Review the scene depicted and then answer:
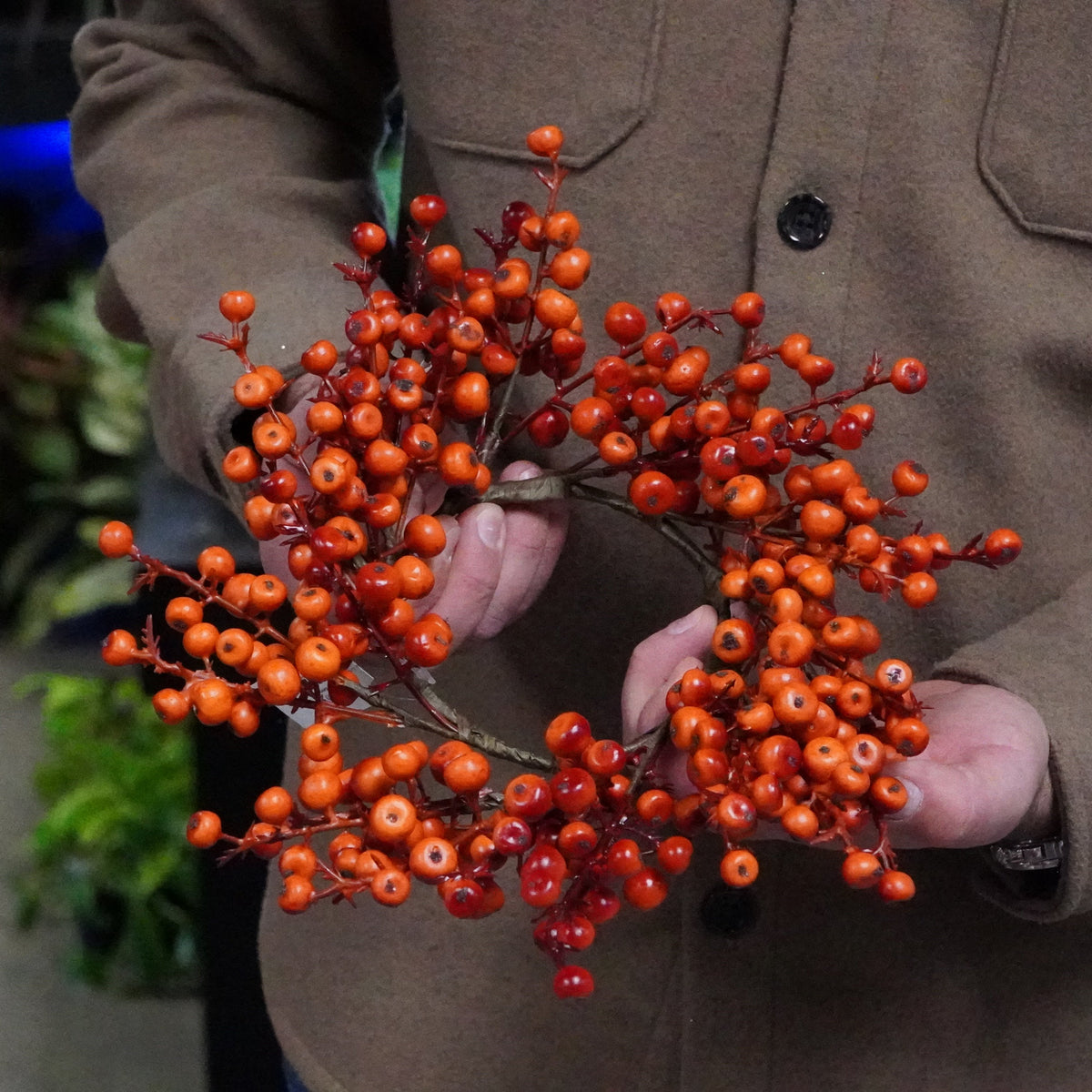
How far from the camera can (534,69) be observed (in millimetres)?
650

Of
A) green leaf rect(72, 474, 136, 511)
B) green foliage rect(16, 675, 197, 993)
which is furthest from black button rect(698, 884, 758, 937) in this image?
green leaf rect(72, 474, 136, 511)

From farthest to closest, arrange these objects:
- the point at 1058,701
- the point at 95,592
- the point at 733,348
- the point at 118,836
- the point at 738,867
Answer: the point at 95,592
the point at 118,836
the point at 733,348
the point at 1058,701
the point at 738,867

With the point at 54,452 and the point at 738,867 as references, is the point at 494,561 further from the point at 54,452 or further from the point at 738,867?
the point at 54,452

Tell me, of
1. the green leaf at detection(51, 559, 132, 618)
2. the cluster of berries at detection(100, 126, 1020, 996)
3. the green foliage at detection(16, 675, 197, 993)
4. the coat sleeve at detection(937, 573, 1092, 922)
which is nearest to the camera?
the cluster of berries at detection(100, 126, 1020, 996)

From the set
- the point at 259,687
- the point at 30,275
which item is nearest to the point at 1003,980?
the point at 259,687

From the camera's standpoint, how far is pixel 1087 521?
65 cm

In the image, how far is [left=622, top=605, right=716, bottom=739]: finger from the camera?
486 millimetres

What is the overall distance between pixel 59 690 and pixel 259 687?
162cm

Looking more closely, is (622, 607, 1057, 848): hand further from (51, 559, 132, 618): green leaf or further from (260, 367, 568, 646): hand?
(51, 559, 132, 618): green leaf

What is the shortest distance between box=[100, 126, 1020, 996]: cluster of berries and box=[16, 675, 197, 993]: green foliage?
1280mm

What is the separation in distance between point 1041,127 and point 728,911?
0.45 metres

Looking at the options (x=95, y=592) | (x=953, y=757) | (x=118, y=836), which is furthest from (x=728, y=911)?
(x=95, y=592)

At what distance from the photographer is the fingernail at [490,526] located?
50 cm

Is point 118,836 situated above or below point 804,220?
below
